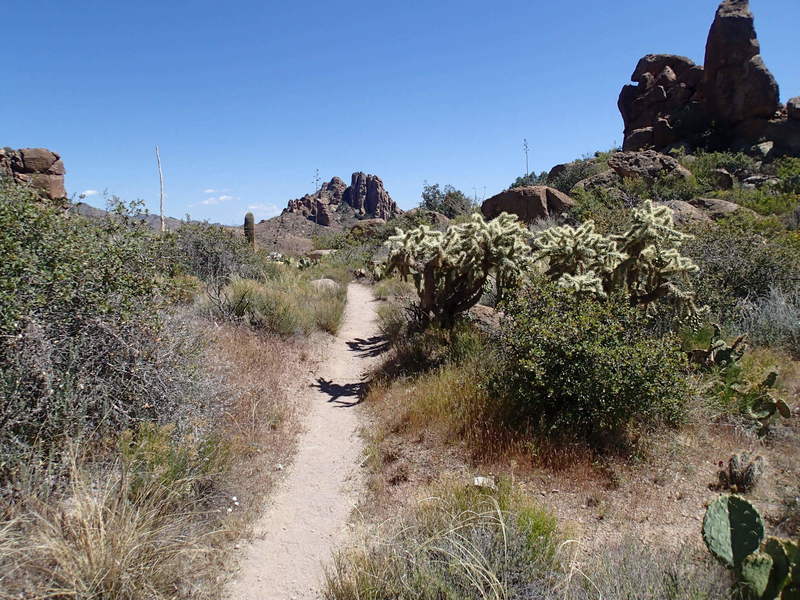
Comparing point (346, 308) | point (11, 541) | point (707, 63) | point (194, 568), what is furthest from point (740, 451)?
point (707, 63)

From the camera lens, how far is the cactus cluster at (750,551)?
2.32 metres

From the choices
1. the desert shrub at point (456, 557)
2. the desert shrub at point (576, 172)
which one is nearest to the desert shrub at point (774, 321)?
the desert shrub at point (456, 557)

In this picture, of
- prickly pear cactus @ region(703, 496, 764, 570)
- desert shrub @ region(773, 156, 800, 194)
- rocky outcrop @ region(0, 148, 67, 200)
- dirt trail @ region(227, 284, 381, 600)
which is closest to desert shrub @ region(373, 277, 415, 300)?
dirt trail @ region(227, 284, 381, 600)

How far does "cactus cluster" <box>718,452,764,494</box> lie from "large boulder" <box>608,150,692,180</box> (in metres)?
17.0

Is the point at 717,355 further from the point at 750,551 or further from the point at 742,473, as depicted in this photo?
the point at 750,551

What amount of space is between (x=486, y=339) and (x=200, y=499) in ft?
14.1

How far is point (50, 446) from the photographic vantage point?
343cm

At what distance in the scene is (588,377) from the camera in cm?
442

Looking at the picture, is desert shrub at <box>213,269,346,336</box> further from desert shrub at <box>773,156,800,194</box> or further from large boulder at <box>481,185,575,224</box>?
desert shrub at <box>773,156,800,194</box>

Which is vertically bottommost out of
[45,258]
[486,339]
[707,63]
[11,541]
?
[11,541]

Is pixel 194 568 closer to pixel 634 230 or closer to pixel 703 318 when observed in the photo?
pixel 634 230

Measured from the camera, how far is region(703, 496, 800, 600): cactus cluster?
2.32 meters

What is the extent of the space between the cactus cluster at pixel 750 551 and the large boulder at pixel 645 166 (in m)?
18.4

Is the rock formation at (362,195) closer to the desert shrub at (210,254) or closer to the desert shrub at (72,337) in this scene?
the desert shrub at (210,254)
